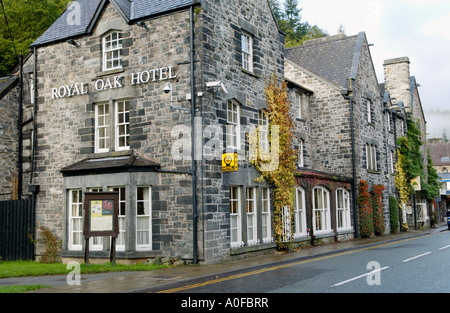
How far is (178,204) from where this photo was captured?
51.5 feet

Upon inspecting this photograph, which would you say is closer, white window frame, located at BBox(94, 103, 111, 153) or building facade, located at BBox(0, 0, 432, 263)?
building facade, located at BBox(0, 0, 432, 263)

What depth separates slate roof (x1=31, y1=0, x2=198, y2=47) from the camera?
1674 cm

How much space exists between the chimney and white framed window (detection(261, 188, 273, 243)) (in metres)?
24.2

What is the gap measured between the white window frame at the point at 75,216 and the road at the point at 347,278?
7.05 metres

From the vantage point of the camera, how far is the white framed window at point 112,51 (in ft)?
58.4

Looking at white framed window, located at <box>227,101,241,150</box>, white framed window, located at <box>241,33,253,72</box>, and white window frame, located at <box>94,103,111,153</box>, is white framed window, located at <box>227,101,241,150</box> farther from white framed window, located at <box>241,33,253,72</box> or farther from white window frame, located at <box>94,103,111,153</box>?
white window frame, located at <box>94,103,111,153</box>

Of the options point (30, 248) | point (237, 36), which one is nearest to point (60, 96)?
point (30, 248)

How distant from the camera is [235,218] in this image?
17.3m

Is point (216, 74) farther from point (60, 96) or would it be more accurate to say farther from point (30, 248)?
point (30, 248)

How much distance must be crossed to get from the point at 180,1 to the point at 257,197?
25.3 ft

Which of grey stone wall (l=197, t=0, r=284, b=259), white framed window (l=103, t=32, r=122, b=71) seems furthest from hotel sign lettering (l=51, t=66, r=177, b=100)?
grey stone wall (l=197, t=0, r=284, b=259)

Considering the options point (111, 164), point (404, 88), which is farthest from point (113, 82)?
point (404, 88)

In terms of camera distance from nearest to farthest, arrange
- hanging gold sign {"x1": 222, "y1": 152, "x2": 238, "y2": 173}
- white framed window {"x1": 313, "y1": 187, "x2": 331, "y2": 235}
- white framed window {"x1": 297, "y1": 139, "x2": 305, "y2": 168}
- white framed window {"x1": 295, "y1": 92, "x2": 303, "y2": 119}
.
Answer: hanging gold sign {"x1": 222, "y1": 152, "x2": 238, "y2": 173} → white framed window {"x1": 313, "y1": 187, "x2": 331, "y2": 235} → white framed window {"x1": 297, "y1": 139, "x2": 305, "y2": 168} → white framed window {"x1": 295, "y1": 92, "x2": 303, "y2": 119}

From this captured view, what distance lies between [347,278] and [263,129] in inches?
356
